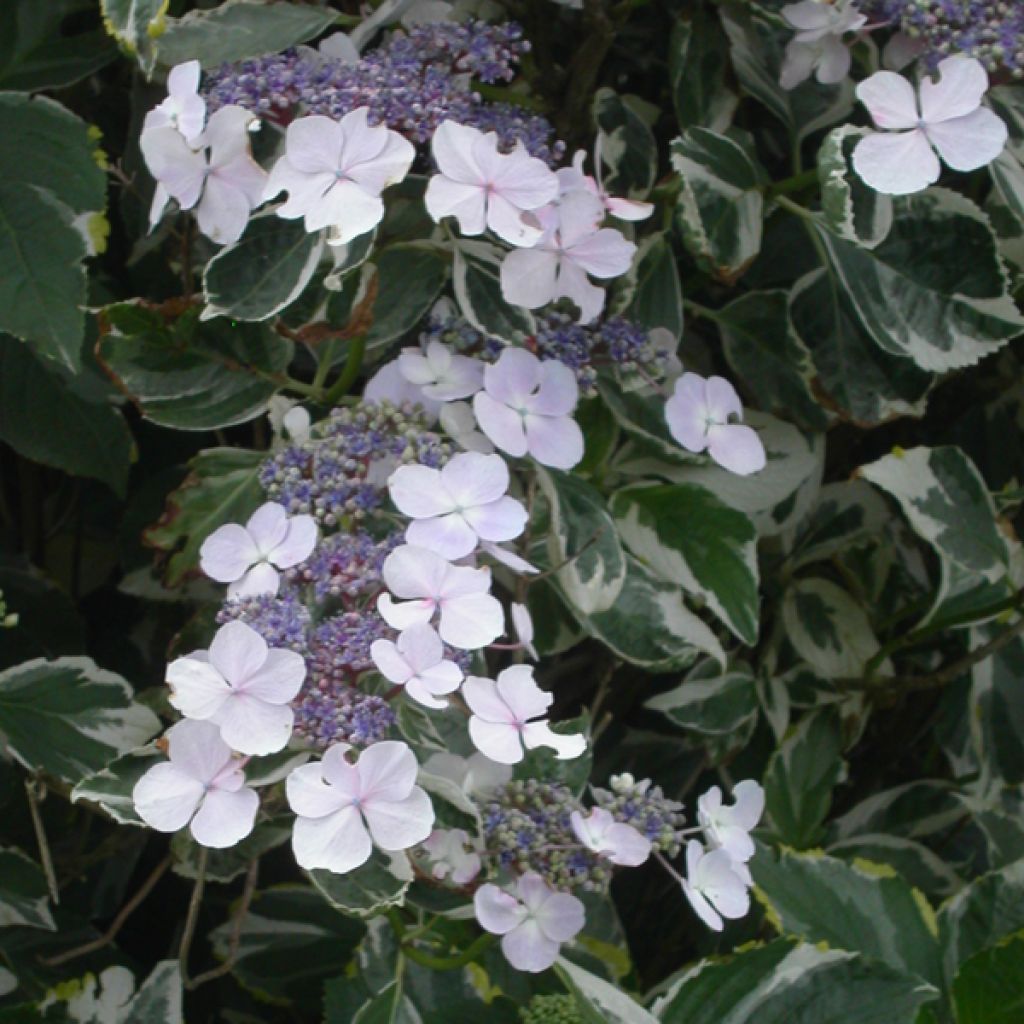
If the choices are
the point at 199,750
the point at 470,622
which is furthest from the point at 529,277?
the point at 199,750

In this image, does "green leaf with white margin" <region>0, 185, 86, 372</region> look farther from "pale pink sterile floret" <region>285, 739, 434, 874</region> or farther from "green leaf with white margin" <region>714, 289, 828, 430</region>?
"green leaf with white margin" <region>714, 289, 828, 430</region>

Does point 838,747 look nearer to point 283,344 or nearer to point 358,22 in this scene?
point 283,344

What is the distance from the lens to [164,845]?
123 centimetres

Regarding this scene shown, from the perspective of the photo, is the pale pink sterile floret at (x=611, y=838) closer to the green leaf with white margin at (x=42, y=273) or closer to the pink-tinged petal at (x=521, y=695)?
the pink-tinged petal at (x=521, y=695)

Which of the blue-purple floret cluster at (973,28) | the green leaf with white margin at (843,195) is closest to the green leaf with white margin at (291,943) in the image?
the green leaf with white margin at (843,195)

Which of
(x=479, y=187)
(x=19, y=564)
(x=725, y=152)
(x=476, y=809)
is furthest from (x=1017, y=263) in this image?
(x=19, y=564)

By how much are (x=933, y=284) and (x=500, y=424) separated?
347 millimetres

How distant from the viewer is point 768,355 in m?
1.04

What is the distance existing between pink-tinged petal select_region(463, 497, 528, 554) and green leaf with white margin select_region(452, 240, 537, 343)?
15 centimetres

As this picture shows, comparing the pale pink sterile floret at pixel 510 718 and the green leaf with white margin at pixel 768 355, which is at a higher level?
the pale pink sterile floret at pixel 510 718

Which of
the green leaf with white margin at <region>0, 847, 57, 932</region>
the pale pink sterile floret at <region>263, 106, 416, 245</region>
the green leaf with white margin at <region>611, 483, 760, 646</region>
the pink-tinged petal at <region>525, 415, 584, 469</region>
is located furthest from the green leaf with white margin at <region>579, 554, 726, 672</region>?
the green leaf with white margin at <region>0, 847, 57, 932</region>

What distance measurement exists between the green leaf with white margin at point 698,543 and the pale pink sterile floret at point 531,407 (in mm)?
153

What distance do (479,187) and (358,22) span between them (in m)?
0.28

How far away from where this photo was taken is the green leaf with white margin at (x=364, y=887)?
0.64m
